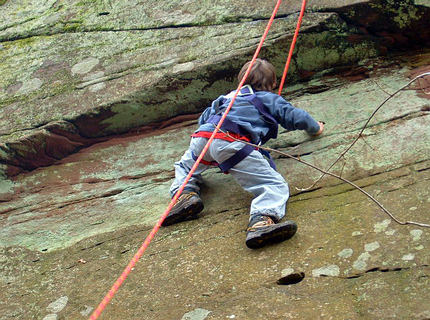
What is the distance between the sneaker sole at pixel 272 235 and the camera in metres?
3.35

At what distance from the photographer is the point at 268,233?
335 cm

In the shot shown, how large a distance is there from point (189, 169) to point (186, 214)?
455 mm

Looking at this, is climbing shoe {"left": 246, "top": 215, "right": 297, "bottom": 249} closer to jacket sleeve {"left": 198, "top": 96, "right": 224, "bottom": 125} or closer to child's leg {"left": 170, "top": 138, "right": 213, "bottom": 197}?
child's leg {"left": 170, "top": 138, "right": 213, "bottom": 197}

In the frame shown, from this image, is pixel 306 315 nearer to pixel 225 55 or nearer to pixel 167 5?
pixel 225 55

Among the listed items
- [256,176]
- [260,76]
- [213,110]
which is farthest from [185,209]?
[260,76]

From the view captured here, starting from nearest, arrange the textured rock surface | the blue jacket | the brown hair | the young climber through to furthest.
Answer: the young climber
the blue jacket
the brown hair
the textured rock surface

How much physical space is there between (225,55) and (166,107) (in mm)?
790

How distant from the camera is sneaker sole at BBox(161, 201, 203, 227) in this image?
3926 mm

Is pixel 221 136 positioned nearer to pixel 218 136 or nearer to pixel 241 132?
pixel 218 136

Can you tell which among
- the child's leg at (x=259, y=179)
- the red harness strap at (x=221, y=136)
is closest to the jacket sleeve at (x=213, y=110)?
the red harness strap at (x=221, y=136)

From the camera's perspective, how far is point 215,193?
425 cm

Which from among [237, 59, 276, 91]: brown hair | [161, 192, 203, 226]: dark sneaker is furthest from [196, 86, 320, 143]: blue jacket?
[161, 192, 203, 226]: dark sneaker

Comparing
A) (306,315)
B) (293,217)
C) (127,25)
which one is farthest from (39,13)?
(306,315)

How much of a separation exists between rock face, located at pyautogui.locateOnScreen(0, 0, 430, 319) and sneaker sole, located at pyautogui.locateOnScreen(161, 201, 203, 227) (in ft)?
0.20
